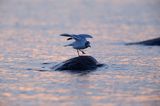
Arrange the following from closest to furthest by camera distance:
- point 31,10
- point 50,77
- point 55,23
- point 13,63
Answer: point 50,77, point 13,63, point 55,23, point 31,10

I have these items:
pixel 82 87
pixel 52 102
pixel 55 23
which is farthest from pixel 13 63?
pixel 55 23

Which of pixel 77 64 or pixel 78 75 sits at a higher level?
pixel 77 64

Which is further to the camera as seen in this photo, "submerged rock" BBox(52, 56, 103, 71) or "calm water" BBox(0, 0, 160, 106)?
"submerged rock" BBox(52, 56, 103, 71)

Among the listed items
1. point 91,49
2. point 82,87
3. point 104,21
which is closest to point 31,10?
point 104,21

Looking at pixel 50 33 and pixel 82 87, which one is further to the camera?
pixel 50 33

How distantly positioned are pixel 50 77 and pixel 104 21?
31231 millimetres

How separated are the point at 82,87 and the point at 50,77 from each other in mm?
1902

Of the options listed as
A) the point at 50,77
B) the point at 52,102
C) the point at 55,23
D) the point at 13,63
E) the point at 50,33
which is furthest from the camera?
the point at 55,23

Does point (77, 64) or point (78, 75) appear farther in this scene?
point (77, 64)

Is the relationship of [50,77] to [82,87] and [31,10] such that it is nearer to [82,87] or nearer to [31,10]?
[82,87]

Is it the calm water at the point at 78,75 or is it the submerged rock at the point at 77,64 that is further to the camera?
the submerged rock at the point at 77,64

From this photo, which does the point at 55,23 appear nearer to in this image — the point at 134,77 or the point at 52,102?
the point at 134,77

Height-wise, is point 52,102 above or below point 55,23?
below

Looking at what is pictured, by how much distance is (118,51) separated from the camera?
34.2 metres
